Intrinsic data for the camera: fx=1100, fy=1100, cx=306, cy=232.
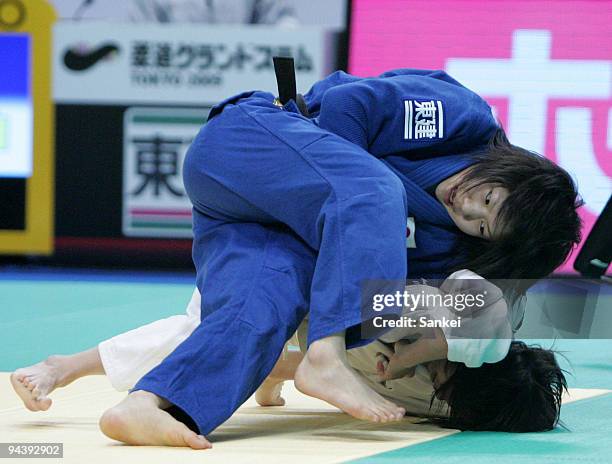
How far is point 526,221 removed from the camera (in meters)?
2.12

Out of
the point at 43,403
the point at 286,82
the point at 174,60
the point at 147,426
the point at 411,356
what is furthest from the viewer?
the point at 174,60

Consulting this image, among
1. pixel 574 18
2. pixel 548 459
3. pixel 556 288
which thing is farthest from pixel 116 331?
pixel 574 18

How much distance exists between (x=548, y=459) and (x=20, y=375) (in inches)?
42.3

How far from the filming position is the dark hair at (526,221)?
212 cm

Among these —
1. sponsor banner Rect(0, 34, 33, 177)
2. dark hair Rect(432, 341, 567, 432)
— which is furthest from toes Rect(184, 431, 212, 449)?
sponsor banner Rect(0, 34, 33, 177)

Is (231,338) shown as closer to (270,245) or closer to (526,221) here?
(270,245)

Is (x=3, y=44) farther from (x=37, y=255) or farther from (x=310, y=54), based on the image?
(x=310, y=54)

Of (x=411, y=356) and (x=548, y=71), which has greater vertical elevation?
(x=548, y=71)

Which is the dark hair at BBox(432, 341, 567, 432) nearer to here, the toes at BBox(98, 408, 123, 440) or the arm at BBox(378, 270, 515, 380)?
the arm at BBox(378, 270, 515, 380)

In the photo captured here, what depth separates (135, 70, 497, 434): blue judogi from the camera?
1926mm

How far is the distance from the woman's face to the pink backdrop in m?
3.25

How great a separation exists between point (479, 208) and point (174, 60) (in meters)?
3.78

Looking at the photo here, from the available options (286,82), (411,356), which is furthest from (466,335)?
(286,82)

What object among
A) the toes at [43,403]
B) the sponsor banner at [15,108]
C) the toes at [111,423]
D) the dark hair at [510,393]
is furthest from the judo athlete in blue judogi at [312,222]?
the sponsor banner at [15,108]
